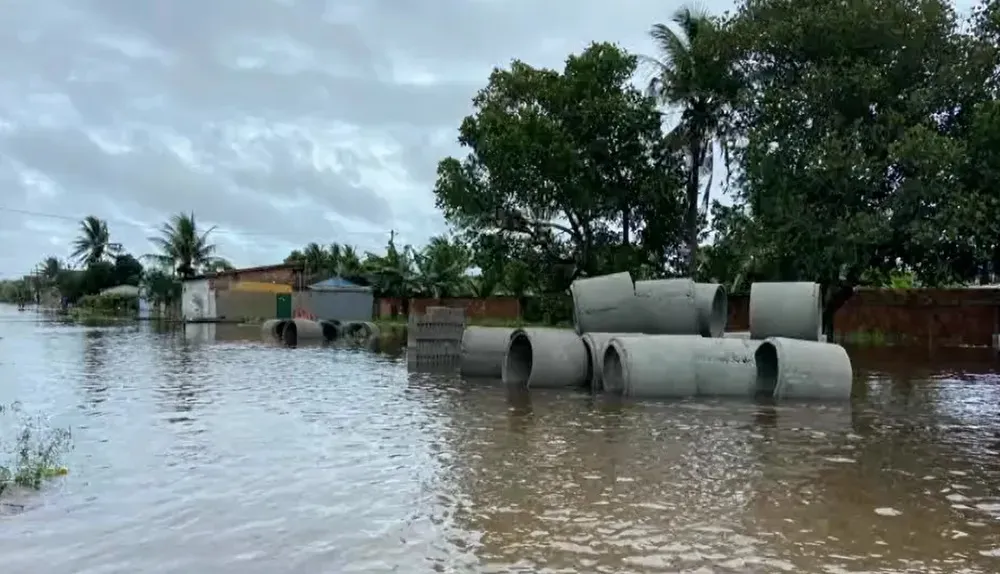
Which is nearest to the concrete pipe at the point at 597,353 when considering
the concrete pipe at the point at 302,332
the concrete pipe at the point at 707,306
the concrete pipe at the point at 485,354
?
the concrete pipe at the point at 707,306

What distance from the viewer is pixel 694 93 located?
26.2 meters

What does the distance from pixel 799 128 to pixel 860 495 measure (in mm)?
16208

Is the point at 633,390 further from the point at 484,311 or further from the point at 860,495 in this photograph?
the point at 484,311

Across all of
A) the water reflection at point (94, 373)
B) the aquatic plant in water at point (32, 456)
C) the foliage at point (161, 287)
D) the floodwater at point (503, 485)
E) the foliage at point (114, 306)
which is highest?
the foliage at point (161, 287)

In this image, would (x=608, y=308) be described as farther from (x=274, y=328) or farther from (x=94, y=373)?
(x=274, y=328)

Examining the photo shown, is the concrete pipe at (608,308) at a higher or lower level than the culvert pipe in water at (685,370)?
higher

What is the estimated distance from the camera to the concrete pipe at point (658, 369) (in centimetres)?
1195

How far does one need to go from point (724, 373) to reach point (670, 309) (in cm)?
204

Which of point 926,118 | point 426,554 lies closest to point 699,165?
point 926,118

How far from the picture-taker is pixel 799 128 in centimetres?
2097

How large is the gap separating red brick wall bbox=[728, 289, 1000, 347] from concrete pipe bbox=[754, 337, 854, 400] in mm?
12099

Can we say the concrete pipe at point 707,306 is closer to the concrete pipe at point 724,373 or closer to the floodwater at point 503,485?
the concrete pipe at point 724,373

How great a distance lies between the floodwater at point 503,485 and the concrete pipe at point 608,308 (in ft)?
6.84

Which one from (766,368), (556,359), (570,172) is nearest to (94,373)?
(556,359)
